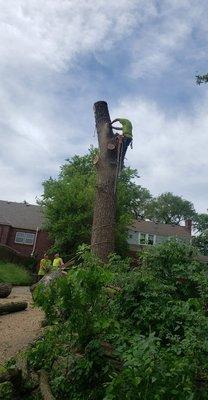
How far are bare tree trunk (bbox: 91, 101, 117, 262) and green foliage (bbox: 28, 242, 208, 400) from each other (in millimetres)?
2644

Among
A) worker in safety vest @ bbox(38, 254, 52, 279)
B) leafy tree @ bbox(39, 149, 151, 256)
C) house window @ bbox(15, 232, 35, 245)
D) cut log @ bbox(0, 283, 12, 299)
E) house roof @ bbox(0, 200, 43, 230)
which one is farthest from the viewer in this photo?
house roof @ bbox(0, 200, 43, 230)

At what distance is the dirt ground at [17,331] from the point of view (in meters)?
6.59

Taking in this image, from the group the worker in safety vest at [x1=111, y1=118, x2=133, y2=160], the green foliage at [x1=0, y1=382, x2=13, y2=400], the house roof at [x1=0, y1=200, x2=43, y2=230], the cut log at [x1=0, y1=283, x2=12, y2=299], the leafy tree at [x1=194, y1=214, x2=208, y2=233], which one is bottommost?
the green foliage at [x1=0, y1=382, x2=13, y2=400]

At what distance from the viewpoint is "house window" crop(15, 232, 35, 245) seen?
34.9 metres

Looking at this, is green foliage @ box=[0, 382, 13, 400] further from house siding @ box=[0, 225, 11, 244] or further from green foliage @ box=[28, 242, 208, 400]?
house siding @ box=[0, 225, 11, 244]

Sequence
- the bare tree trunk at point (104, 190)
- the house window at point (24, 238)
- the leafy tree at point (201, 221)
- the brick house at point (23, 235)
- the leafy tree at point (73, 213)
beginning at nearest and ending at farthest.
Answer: the bare tree trunk at point (104, 190) < the leafy tree at point (73, 213) < the brick house at point (23, 235) < the house window at point (24, 238) < the leafy tree at point (201, 221)

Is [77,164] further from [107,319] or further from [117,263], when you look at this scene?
[107,319]

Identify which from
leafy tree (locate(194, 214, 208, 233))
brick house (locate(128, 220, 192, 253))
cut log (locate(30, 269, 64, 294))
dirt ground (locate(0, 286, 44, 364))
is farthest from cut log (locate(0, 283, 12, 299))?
leafy tree (locate(194, 214, 208, 233))

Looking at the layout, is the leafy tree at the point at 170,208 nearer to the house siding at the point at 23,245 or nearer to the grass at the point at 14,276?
the house siding at the point at 23,245

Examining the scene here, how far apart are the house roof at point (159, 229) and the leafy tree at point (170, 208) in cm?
1497

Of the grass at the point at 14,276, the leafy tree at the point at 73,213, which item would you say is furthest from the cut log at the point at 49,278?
the leafy tree at the point at 73,213

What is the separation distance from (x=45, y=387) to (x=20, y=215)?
3319 cm

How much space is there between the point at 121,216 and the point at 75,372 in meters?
21.6

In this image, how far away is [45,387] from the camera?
4.72 metres
